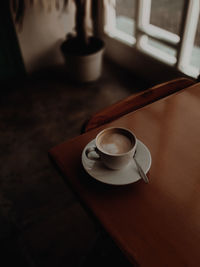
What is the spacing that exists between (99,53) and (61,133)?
A: 1025 millimetres

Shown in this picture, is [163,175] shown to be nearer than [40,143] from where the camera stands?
Yes

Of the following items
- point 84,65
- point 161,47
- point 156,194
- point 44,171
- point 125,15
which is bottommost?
point 44,171

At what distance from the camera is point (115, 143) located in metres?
0.75

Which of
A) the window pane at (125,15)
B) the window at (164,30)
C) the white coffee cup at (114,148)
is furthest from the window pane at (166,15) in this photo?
the white coffee cup at (114,148)

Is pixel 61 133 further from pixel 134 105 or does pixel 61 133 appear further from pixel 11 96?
pixel 134 105

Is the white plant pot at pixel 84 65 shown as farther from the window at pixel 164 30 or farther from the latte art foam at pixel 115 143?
the latte art foam at pixel 115 143

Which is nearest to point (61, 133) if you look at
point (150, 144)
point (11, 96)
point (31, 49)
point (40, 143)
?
point (40, 143)

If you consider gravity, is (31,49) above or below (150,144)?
below

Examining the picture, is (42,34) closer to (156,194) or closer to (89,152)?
(89,152)

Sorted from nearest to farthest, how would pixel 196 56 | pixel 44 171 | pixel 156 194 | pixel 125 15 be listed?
pixel 156 194
pixel 44 171
pixel 196 56
pixel 125 15

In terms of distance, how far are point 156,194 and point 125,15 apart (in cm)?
285

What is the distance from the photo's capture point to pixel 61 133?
2197 mm

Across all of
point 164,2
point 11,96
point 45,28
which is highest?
point 164,2

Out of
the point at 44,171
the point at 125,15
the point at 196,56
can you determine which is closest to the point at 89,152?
the point at 44,171
